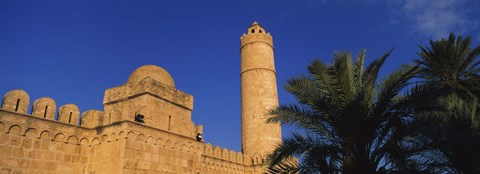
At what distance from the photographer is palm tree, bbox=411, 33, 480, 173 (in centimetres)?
757

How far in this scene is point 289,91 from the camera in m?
8.60

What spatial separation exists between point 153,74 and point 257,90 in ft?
43.1

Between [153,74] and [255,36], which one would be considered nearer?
[153,74]

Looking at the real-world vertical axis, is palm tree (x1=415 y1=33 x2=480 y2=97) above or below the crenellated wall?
above

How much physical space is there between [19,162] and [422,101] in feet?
26.7

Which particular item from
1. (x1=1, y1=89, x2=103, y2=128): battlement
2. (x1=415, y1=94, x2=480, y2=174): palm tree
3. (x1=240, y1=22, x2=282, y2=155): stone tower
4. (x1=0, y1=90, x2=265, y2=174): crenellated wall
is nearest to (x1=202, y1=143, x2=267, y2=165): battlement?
(x1=240, y1=22, x2=282, y2=155): stone tower

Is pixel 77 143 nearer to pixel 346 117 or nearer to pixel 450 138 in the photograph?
pixel 346 117

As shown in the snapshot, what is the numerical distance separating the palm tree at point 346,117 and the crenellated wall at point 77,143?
8.59 feet

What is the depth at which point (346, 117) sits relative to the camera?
7.50 meters

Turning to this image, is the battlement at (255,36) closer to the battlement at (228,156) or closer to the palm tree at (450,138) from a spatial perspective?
the battlement at (228,156)

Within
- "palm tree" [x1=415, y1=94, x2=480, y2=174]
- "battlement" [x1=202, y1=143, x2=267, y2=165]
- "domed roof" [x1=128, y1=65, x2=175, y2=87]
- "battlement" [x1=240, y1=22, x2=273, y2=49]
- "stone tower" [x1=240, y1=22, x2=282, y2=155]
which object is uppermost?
"battlement" [x1=240, y1=22, x2=273, y2=49]

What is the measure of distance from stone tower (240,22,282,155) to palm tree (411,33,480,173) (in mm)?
9768

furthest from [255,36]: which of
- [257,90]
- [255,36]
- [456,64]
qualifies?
[456,64]

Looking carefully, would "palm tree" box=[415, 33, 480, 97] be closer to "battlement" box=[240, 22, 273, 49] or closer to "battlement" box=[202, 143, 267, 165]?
"battlement" box=[202, 143, 267, 165]
